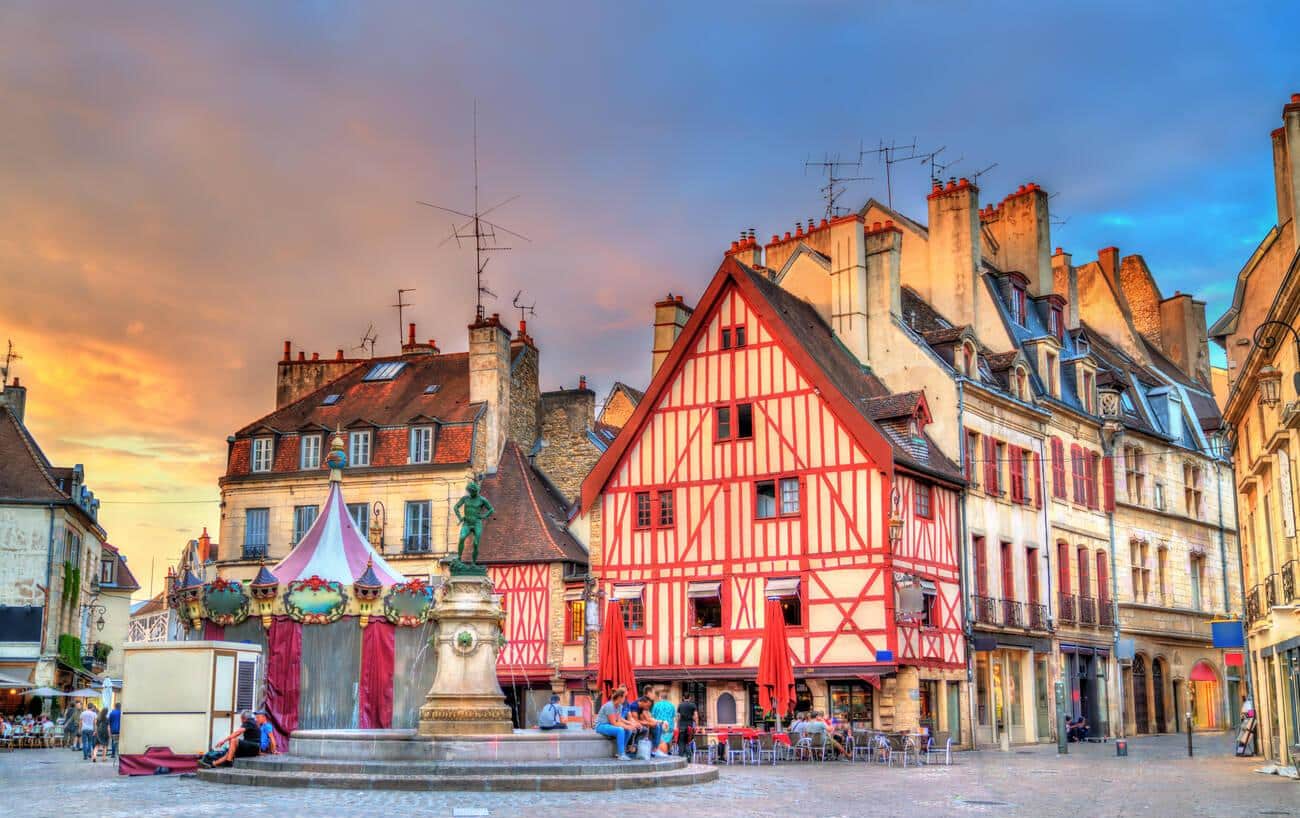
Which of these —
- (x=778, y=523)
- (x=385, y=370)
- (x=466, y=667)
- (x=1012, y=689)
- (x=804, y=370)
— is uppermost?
(x=385, y=370)

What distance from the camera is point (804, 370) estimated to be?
2794 centimetres

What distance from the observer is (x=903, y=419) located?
1112 inches

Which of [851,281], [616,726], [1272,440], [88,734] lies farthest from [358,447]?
[1272,440]

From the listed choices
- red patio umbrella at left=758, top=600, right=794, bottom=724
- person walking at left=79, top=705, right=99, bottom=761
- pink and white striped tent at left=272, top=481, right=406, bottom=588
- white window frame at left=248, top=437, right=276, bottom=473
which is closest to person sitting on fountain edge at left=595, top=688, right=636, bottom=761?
pink and white striped tent at left=272, top=481, right=406, bottom=588

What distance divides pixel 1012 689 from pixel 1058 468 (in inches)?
225

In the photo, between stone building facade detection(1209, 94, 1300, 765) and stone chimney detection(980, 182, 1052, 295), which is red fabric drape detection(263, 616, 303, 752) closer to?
stone building facade detection(1209, 94, 1300, 765)

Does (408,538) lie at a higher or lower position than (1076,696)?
higher

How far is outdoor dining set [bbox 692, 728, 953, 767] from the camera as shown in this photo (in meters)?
22.7

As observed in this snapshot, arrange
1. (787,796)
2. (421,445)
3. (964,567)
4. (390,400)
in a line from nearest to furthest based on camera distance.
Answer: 1. (787,796)
2. (964,567)
3. (421,445)
4. (390,400)

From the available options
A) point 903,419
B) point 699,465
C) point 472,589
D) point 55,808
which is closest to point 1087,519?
point 903,419

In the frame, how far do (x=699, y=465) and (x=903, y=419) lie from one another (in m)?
4.28

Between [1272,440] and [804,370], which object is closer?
[1272,440]

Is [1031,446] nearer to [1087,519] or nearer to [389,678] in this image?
[1087,519]

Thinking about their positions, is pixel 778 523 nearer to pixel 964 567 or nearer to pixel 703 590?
pixel 703 590
